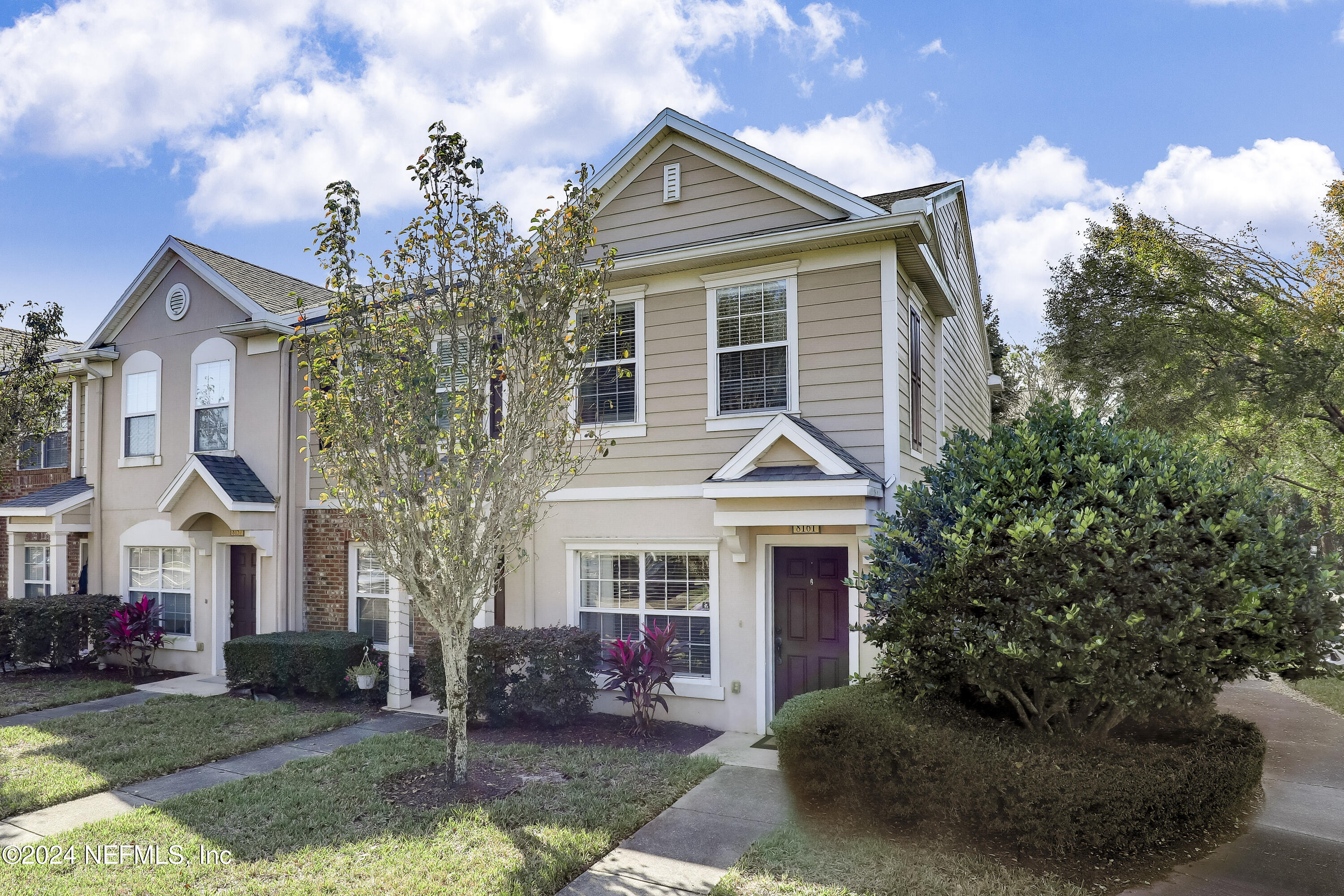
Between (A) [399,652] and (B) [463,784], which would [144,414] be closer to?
(A) [399,652]

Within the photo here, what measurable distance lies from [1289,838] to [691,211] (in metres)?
8.01

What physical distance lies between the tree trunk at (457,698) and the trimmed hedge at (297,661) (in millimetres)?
4557

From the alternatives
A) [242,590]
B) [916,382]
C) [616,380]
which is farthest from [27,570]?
[916,382]

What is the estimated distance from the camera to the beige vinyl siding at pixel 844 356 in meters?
8.33

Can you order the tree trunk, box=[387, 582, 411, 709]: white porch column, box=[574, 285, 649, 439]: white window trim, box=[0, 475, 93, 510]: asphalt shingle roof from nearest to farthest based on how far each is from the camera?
the tree trunk
box=[574, 285, 649, 439]: white window trim
box=[387, 582, 411, 709]: white porch column
box=[0, 475, 93, 510]: asphalt shingle roof

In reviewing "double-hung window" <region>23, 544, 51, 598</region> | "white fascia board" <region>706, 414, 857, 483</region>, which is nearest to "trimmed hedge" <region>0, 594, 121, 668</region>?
"double-hung window" <region>23, 544, 51, 598</region>

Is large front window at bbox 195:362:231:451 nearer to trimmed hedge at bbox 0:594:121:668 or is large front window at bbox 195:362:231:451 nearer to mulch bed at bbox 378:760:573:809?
trimmed hedge at bbox 0:594:121:668

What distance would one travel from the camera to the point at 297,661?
10719 millimetres

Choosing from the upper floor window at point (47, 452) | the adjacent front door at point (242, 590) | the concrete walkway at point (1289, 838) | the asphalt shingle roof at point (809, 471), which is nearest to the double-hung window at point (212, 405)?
the adjacent front door at point (242, 590)

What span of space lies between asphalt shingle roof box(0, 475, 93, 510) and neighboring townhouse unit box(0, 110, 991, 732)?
10.8 feet

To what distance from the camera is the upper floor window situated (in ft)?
50.8

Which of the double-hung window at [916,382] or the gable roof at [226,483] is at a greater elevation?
the double-hung window at [916,382]

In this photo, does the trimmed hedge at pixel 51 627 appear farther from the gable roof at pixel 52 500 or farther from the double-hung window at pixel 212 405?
the double-hung window at pixel 212 405

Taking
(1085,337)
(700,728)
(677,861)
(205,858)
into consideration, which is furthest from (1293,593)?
(1085,337)
